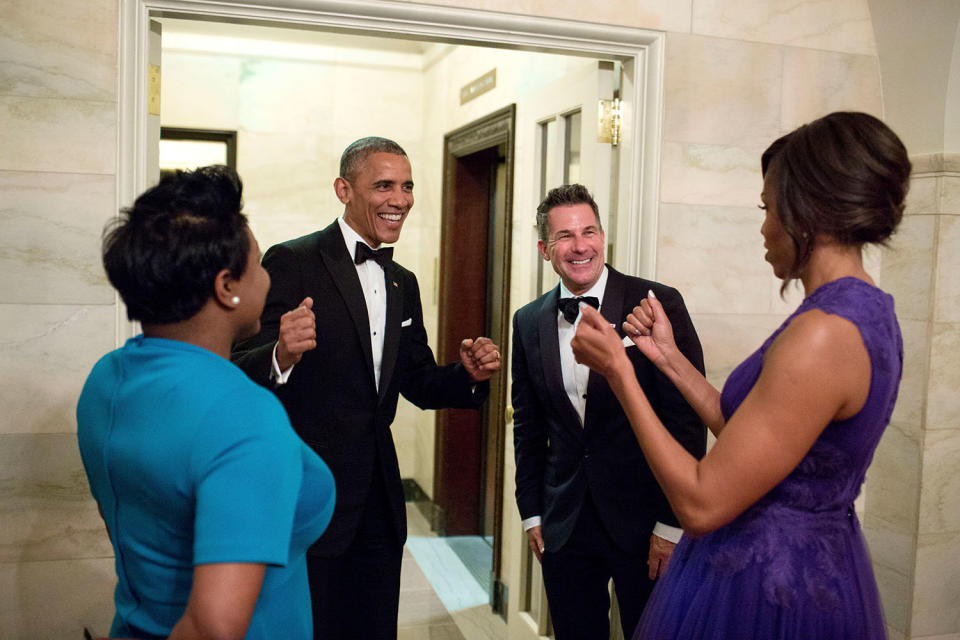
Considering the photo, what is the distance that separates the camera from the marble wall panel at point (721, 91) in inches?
104

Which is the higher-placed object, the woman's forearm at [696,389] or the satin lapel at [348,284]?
the satin lapel at [348,284]

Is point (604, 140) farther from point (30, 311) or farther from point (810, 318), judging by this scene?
point (30, 311)

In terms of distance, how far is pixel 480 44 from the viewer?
2521 mm

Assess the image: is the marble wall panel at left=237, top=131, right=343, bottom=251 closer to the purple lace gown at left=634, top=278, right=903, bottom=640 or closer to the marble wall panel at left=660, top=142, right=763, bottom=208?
the marble wall panel at left=660, top=142, right=763, bottom=208

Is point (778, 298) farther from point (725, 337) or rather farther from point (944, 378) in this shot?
point (944, 378)

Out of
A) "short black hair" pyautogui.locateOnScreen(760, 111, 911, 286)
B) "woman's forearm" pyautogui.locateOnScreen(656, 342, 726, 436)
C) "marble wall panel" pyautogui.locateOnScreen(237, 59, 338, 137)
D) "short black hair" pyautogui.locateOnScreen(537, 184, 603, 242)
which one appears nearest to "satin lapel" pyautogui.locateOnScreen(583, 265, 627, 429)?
"short black hair" pyautogui.locateOnScreen(537, 184, 603, 242)

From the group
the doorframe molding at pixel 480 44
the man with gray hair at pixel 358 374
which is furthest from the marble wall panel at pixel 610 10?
the man with gray hair at pixel 358 374

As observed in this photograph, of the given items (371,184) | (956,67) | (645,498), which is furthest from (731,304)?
(371,184)

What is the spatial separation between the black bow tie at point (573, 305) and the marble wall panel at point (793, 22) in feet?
3.40

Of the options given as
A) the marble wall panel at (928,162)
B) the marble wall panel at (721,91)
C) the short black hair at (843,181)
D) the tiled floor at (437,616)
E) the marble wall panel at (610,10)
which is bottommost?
the tiled floor at (437,616)

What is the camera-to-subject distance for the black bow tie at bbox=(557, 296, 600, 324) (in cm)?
226

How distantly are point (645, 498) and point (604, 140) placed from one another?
1.19 metres

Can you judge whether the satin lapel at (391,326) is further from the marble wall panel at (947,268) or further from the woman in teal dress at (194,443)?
the marble wall panel at (947,268)

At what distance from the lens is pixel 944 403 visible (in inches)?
111
